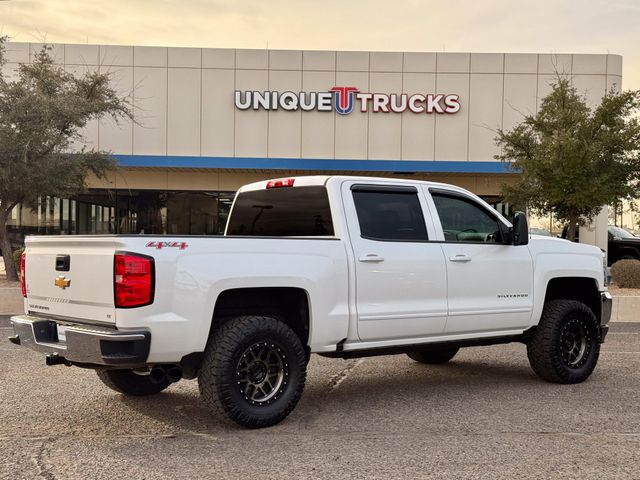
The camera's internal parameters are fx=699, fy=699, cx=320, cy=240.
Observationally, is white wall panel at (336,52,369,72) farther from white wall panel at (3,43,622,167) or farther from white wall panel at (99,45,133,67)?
white wall panel at (99,45,133,67)

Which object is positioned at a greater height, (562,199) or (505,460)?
(562,199)

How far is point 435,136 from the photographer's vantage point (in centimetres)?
2547

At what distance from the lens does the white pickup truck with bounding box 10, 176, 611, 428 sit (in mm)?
4883

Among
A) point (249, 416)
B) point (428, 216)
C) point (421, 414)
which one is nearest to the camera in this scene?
point (249, 416)

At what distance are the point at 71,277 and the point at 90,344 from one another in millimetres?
625

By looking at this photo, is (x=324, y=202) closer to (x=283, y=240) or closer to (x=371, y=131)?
(x=283, y=240)

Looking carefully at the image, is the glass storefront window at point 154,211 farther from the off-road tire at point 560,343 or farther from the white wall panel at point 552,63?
the off-road tire at point 560,343

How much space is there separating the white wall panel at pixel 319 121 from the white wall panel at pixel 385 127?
1.45 m

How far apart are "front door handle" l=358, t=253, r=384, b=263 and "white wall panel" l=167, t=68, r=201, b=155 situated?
2041cm

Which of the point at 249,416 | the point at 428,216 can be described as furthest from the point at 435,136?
the point at 249,416

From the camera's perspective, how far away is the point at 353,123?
1006 inches

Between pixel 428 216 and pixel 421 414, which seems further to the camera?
pixel 428 216

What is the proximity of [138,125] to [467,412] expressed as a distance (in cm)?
2197

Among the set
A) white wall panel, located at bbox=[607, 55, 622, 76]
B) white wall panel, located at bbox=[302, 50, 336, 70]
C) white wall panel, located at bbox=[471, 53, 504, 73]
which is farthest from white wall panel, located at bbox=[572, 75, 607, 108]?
white wall panel, located at bbox=[302, 50, 336, 70]
